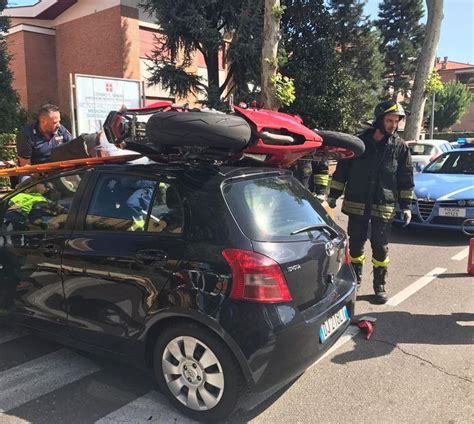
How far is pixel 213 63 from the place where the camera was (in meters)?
13.9

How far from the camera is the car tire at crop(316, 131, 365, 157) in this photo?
395 cm

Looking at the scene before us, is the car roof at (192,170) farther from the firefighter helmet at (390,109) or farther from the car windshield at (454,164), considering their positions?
the car windshield at (454,164)

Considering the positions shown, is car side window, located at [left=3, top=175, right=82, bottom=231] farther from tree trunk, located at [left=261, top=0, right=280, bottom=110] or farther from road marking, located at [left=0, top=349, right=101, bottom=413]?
tree trunk, located at [left=261, top=0, right=280, bottom=110]

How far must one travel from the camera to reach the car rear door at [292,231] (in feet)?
9.15

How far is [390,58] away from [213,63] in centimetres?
2091

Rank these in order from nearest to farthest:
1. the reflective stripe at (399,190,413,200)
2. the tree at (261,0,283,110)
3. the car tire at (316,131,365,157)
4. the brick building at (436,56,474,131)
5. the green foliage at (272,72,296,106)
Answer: the car tire at (316,131,365,157) → the reflective stripe at (399,190,413,200) → the tree at (261,0,283,110) → the green foliage at (272,72,296,106) → the brick building at (436,56,474,131)

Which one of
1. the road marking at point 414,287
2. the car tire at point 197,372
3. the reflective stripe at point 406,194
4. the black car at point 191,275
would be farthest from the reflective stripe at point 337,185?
the car tire at point 197,372

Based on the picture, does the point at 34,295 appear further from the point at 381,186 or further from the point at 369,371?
the point at 381,186

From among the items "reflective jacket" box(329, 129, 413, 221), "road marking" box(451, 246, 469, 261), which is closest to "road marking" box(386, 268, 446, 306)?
"road marking" box(451, 246, 469, 261)

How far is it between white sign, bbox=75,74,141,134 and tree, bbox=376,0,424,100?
24.5 metres

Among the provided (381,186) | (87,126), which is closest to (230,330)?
(381,186)

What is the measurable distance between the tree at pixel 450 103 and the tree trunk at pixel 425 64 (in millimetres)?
34275

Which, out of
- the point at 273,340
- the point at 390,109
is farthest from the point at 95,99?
the point at 273,340

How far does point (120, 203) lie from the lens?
125 inches
